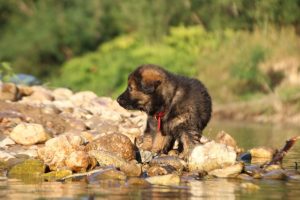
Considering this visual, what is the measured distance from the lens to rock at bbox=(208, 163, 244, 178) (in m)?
11.9

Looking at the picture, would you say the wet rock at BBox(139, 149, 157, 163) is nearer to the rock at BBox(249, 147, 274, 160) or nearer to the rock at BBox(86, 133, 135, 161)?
the rock at BBox(86, 133, 135, 161)

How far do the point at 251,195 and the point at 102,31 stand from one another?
2727 centimetres

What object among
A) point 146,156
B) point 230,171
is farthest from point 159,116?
point 230,171

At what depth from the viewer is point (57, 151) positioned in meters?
12.4

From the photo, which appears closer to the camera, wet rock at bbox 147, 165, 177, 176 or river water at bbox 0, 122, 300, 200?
river water at bbox 0, 122, 300, 200

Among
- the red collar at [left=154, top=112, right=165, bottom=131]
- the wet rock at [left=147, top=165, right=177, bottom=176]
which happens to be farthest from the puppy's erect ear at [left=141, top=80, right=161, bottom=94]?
the wet rock at [left=147, top=165, right=177, bottom=176]

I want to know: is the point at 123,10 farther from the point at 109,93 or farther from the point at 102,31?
the point at 109,93

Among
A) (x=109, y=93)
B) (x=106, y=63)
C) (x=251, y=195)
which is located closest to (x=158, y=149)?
(x=251, y=195)

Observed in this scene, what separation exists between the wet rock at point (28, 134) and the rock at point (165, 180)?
10.3ft

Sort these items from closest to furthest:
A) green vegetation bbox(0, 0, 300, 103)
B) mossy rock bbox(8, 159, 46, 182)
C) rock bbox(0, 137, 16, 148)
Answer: mossy rock bbox(8, 159, 46, 182), rock bbox(0, 137, 16, 148), green vegetation bbox(0, 0, 300, 103)

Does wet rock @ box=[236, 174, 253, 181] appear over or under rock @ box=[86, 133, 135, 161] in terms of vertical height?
under

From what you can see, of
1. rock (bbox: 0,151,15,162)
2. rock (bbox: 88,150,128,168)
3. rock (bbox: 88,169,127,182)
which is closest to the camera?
rock (bbox: 88,169,127,182)

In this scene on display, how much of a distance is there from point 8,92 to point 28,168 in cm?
551

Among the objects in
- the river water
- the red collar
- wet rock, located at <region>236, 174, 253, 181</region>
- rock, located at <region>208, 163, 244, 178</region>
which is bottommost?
the river water
